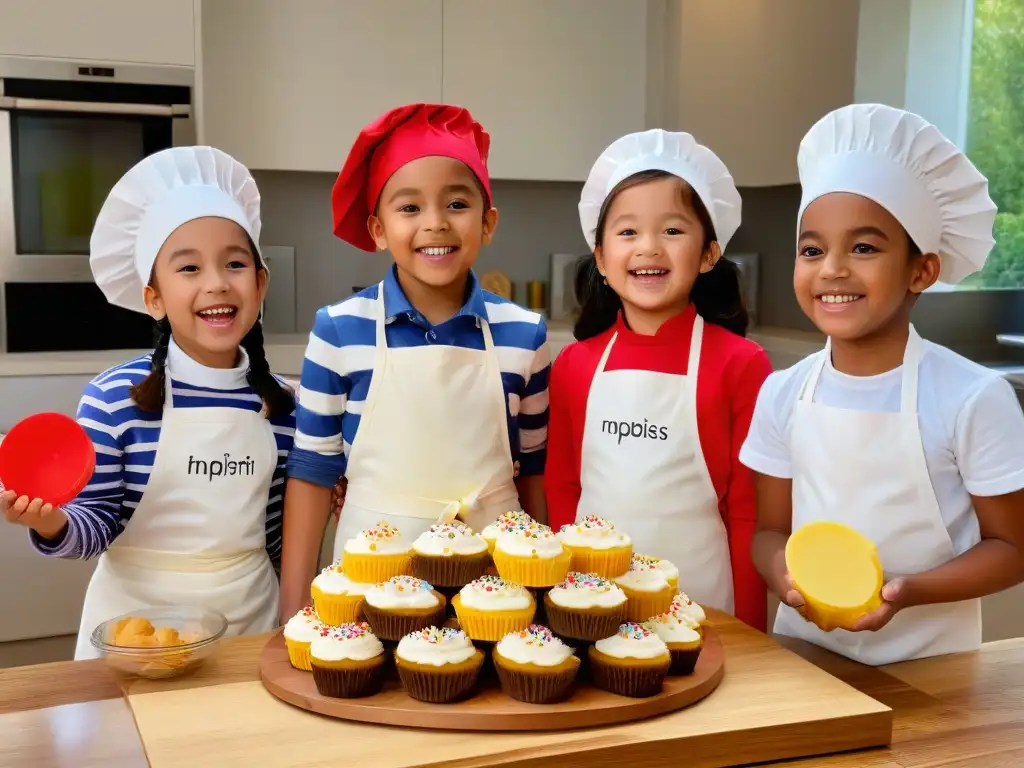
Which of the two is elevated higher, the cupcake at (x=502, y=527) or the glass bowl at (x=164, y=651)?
the cupcake at (x=502, y=527)

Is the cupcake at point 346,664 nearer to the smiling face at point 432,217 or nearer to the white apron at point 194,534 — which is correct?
the white apron at point 194,534

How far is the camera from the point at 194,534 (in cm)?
139

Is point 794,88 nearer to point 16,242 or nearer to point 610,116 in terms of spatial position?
point 610,116

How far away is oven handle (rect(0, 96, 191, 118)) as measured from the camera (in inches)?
106

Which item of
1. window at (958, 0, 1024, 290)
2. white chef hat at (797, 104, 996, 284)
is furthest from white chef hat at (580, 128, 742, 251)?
window at (958, 0, 1024, 290)

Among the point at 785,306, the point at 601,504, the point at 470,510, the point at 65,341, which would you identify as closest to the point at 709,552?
the point at 601,504

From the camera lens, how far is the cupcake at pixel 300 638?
1.04 m

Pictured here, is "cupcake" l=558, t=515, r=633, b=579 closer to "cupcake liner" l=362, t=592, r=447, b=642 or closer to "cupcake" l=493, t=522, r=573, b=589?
"cupcake" l=493, t=522, r=573, b=589

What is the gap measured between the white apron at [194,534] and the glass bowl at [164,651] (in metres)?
0.28

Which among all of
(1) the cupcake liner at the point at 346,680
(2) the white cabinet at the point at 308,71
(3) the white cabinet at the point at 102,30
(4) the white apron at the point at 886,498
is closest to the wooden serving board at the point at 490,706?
(1) the cupcake liner at the point at 346,680

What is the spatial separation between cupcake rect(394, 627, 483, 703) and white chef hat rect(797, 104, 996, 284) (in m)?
0.61

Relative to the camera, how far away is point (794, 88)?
3.14 m

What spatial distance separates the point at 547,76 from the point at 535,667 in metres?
2.76

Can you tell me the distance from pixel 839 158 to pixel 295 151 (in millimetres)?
2319
